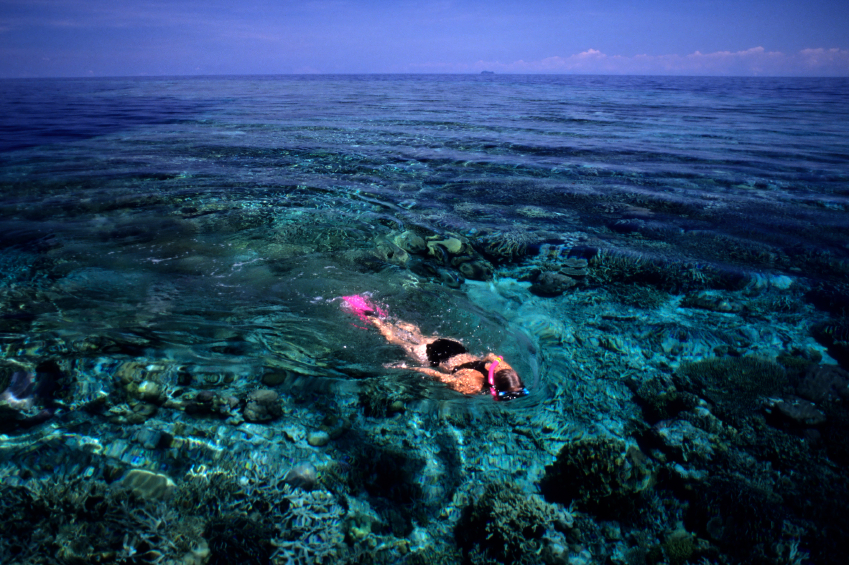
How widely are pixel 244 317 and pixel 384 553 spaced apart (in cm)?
354

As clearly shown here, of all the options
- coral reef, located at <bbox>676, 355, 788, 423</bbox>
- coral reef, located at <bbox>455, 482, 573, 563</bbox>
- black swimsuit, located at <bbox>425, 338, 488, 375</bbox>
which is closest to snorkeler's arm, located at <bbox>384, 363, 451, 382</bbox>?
black swimsuit, located at <bbox>425, 338, 488, 375</bbox>

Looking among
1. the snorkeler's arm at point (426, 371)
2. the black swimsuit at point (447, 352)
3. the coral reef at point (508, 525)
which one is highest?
the black swimsuit at point (447, 352)

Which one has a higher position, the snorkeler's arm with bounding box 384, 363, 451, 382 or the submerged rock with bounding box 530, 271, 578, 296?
the submerged rock with bounding box 530, 271, 578, 296

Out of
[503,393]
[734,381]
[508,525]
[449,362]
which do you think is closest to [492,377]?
[503,393]

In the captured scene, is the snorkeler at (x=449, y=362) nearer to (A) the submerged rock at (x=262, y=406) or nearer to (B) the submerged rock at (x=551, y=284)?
(A) the submerged rock at (x=262, y=406)

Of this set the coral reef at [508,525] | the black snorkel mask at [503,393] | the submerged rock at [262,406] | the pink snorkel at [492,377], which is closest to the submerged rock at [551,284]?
the pink snorkel at [492,377]

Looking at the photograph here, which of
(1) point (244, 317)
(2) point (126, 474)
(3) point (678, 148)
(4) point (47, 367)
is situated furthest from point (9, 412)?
(3) point (678, 148)

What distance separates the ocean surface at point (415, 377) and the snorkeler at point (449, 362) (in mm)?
123

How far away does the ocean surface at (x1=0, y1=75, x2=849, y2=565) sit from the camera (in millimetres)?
3092

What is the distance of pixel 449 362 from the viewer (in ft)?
16.2

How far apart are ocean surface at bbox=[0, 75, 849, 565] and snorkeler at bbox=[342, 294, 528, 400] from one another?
0.12 m

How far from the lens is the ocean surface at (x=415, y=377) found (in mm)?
3092

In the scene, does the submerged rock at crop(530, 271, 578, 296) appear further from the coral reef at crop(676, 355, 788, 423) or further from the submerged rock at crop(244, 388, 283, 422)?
the submerged rock at crop(244, 388, 283, 422)

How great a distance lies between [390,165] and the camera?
1354cm
